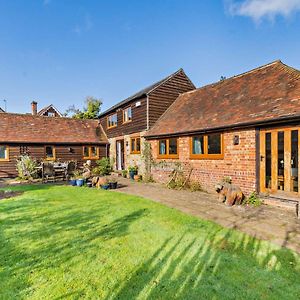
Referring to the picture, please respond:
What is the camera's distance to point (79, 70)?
18.8 meters

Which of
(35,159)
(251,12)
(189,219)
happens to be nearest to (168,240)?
(189,219)

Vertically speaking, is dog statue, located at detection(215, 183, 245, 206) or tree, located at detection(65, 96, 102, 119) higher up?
tree, located at detection(65, 96, 102, 119)

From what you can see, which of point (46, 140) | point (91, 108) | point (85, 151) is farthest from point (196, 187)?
point (91, 108)

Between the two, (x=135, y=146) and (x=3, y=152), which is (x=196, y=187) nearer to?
(x=135, y=146)

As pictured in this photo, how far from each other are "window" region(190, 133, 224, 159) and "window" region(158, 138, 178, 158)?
128 centimetres

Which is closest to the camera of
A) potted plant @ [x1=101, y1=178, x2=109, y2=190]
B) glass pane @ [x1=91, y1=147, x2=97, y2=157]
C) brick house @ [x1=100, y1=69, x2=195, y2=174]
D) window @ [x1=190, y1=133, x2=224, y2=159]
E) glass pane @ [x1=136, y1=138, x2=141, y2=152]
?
window @ [x1=190, y1=133, x2=224, y2=159]

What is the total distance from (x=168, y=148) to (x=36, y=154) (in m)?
10.8

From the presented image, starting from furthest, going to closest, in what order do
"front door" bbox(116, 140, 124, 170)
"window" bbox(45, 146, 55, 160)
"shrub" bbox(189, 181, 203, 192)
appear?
→ 1. "front door" bbox(116, 140, 124, 170)
2. "window" bbox(45, 146, 55, 160)
3. "shrub" bbox(189, 181, 203, 192)

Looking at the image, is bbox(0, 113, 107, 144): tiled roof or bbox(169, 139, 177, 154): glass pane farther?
bbox(0, 113, 107, 144): tiled roof

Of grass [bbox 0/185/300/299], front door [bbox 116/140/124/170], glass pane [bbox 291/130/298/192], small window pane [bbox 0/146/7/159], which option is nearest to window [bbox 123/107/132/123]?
front door [bbox 116/140/124/170]

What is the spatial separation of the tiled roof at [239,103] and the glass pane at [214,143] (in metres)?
0.46

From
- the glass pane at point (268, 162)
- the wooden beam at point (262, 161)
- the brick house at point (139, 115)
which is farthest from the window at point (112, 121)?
the glass pane at point (268, 162)

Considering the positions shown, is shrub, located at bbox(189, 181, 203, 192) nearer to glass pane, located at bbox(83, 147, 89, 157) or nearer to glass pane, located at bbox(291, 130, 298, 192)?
glass pane, located at bbox(291, 130, 298, 192)

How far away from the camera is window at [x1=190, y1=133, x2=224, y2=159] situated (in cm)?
901
